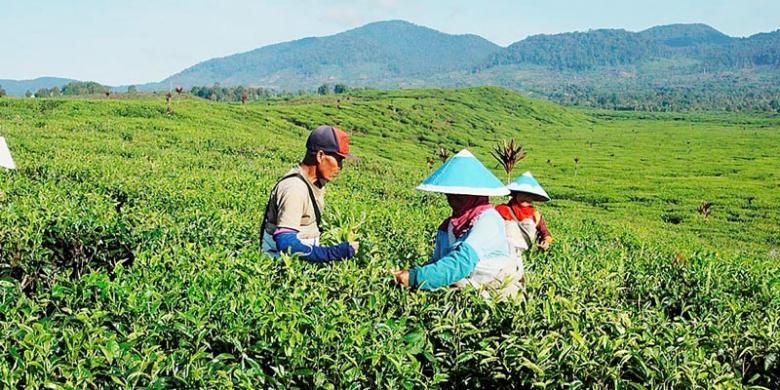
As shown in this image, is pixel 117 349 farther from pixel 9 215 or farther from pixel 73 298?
pixel 9 215

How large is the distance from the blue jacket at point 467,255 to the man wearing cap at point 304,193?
99cm

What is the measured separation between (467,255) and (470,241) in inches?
5.0

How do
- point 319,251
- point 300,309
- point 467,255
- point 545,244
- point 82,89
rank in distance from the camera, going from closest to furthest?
point 300,309, point 467,255, point 319,251, point 545,244, point 82,89

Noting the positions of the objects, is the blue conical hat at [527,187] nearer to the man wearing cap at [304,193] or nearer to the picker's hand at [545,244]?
the picker's hand at [545,244]

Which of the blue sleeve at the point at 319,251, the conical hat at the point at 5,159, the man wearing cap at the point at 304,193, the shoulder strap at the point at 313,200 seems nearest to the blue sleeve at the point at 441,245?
the blue sleeve at the point at 319,251

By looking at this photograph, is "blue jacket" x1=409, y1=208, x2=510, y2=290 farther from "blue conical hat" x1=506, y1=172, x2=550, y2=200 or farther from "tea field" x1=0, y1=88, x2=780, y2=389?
"blue conical hat" x1=506, y1=172, x2=550, y2=200

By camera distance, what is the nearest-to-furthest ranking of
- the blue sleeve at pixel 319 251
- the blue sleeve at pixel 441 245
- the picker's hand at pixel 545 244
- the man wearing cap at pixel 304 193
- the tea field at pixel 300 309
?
the tea field at pixel 300 309, the blue sleeve at pixel 319 251, the blue sleeve at pixel 441 245, the man wearing cap at pixel 304 193, the picker's hand at pixel 545 244

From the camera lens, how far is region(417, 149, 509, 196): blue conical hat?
4.59 m

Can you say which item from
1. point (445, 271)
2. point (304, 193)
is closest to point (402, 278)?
point (445, 271)

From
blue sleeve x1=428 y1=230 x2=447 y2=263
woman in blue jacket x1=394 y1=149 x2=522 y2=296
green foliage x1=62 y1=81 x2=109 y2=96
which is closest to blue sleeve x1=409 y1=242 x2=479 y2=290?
woman in blue jacket x1=394 y1=149 x2=522 y2=296

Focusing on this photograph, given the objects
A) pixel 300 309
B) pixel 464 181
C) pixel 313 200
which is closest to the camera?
pixel 300 309

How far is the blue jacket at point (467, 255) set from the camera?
4297mm

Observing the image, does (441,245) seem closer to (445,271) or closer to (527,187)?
(445,271)

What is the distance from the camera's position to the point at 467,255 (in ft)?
14.4
